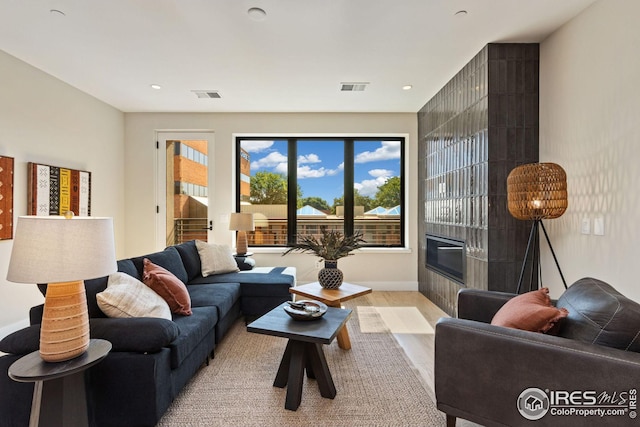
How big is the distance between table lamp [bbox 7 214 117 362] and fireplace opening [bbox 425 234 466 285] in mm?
3166

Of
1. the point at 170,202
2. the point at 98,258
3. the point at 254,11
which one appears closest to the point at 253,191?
the point at 170,202

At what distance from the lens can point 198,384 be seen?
2189 mm

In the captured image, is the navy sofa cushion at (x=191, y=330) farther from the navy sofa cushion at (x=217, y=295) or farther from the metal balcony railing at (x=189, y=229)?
the metal balcony railing at (x=189, y=229)

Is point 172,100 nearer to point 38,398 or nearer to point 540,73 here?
point 38,398

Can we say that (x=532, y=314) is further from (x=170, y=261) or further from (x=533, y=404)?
(x=170, y=261)

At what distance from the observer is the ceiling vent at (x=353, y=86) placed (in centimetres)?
373

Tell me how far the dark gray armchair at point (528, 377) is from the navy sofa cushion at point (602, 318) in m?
0.02

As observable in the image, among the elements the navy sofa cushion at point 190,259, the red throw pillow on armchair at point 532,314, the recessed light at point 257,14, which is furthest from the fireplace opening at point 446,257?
the navy sofa cushion at point 190,259

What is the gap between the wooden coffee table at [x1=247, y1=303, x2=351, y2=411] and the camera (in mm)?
1920

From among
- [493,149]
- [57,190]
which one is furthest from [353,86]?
[57,190]

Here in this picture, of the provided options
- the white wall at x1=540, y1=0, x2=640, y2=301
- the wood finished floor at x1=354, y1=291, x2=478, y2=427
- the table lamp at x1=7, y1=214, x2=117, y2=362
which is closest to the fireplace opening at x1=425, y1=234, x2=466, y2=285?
the wood finished floor at x1=354, y1=291, x2=478, y2=427

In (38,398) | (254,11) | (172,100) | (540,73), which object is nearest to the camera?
(38,398)

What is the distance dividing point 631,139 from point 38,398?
137 inches

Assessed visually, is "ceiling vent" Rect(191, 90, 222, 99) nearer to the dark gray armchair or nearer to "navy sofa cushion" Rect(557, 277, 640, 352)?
the dark gray armchair
